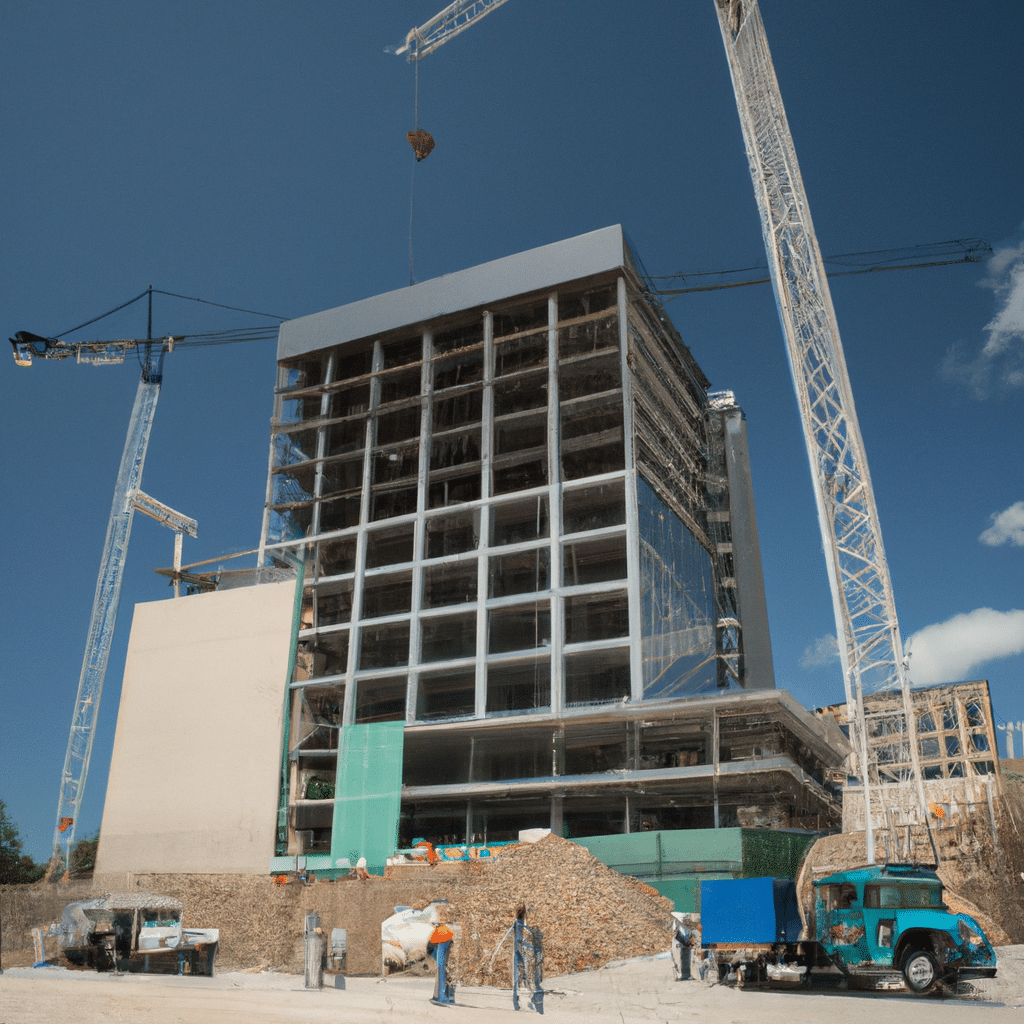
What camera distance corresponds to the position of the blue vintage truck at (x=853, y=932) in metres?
21.1

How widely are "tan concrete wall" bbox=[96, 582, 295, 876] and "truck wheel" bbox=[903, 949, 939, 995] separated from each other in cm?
4346

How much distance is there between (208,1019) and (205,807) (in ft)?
141

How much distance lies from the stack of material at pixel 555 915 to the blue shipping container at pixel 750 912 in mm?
4693

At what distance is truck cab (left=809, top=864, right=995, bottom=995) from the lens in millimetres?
20969

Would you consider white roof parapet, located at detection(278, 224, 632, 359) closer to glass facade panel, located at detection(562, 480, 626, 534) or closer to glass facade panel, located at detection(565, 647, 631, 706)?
glass facade panel, located at detection(562, 480, 626, 534)

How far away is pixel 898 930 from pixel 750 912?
10.3ft

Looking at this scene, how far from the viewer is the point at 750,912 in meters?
22.7

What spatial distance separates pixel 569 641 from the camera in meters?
64.0

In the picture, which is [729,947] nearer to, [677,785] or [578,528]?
[677,785]

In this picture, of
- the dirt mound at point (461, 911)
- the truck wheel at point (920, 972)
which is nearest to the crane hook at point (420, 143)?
the dirt mound at point (461, 911)

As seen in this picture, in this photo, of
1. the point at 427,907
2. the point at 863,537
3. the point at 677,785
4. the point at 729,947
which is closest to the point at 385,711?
the point at 677,785

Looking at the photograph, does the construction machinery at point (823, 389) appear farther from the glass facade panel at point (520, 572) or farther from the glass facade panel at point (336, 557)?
the glass facade panel at point (336, 557)

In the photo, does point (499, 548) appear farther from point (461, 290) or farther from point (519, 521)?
point (461, 290)

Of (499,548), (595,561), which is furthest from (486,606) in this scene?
(595,561)
